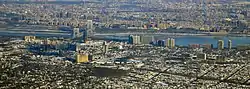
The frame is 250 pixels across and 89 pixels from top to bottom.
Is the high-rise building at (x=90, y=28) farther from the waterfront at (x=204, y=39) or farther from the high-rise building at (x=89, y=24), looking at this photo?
the waterfront at (x=204, y=39)

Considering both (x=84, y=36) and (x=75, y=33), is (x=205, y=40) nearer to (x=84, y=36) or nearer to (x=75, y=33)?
(x=84, y=36)

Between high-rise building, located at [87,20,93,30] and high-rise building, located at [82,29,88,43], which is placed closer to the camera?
high-rise building, located at [82,29,88,43]

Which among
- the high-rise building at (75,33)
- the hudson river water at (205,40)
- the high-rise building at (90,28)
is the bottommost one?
the hudson river water at (205,40)

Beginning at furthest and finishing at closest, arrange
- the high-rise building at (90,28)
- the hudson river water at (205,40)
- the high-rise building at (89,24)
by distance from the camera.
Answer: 1. the high-rise building at (89,24)
2. the high-rise building at (90,28)
3. the hudson river water at (205,40)

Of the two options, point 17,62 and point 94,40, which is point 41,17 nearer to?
point 94,40

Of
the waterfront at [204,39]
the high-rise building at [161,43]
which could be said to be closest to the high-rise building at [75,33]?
the waterfront at [204,39]

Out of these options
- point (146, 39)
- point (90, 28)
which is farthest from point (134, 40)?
point (90, 28)

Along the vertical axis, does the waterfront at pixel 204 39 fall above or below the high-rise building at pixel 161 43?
below

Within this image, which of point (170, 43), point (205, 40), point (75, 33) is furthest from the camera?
point (75, 33)

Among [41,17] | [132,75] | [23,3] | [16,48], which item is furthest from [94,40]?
[23,3]

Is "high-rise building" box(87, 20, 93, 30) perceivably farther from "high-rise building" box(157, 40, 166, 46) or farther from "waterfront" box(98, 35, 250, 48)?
"high-rise building" box(157, 40, 166, 46)

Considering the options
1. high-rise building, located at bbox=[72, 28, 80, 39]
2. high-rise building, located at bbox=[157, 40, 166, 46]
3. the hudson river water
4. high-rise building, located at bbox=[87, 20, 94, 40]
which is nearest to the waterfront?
the hudson river water
